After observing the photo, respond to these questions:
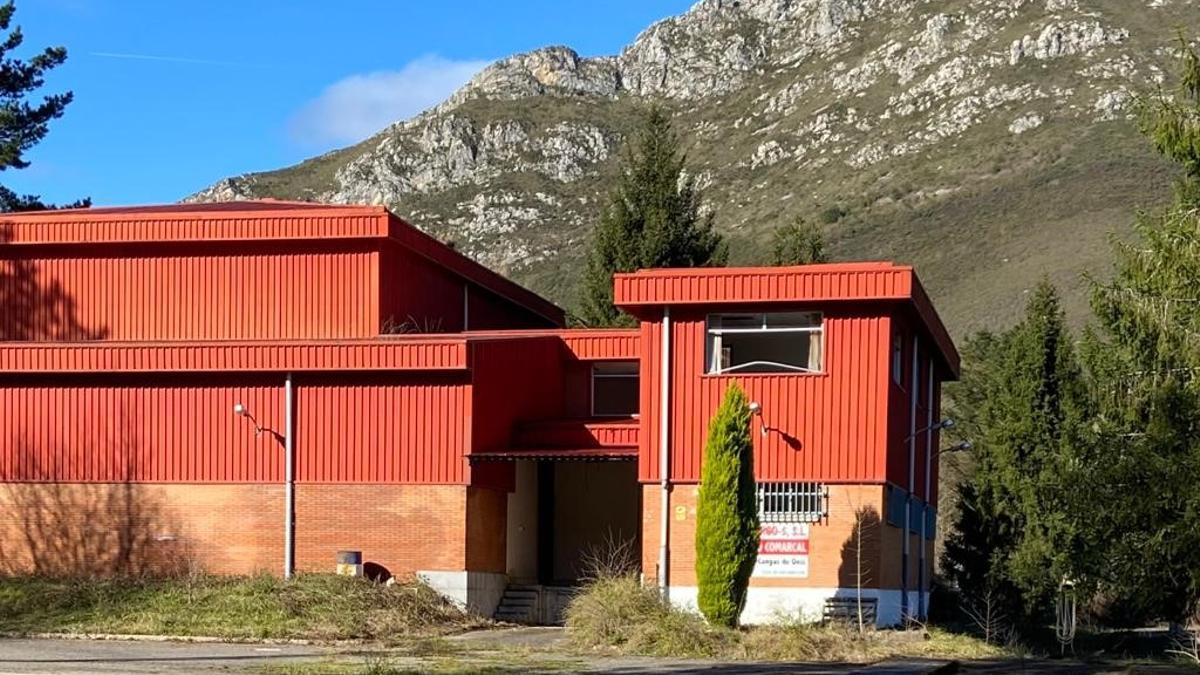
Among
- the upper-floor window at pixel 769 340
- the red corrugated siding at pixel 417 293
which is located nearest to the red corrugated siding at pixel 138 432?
the red corrugated siding at pixel 417 293

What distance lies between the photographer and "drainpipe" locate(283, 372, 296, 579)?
30.1m

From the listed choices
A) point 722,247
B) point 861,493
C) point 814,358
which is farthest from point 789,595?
point 722,247

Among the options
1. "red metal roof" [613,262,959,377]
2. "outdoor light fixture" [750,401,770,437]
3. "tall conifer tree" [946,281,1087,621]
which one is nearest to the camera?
"red metal roof" [613,262,959,377]

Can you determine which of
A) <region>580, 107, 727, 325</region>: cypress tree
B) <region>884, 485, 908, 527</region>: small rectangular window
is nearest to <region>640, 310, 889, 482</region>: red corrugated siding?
<region>884, 485, 908, 527</region>: small rectangular window

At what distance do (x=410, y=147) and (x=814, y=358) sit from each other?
95.3 m

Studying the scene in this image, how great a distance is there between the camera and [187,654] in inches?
902

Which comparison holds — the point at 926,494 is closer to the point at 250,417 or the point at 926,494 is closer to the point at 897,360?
the point at 897,360

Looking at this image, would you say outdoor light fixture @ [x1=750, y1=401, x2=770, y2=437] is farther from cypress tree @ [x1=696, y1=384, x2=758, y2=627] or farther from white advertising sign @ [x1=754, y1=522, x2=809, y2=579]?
cypress tree @ [x1=696, y1=384, x2=758, y2=627]

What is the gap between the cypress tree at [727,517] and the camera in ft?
86.0

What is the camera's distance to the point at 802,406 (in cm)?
2928

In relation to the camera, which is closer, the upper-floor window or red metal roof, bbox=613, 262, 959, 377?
red metal roof, bbox=613, 262, 959, 377

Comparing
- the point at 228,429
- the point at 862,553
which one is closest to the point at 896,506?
the point at 862,553

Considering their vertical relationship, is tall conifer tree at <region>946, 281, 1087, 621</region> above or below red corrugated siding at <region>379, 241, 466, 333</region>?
below

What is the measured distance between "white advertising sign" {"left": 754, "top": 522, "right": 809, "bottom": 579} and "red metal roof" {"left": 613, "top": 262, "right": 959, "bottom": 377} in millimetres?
3933
